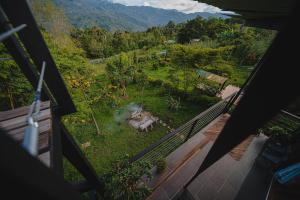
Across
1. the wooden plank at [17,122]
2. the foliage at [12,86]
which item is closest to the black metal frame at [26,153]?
the wooden plank at [17,122]

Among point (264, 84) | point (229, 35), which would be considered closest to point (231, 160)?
point (264, 84)

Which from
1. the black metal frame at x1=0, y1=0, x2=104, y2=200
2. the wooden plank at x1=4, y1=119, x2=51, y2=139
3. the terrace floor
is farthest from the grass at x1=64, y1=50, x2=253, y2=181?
the wooden plank at x1=4, y1=119, x2=51, y2=139

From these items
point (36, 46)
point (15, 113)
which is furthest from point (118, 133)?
point (36, 46)

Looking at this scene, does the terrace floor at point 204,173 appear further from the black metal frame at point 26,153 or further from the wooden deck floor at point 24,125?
the wooden deck floor at point 24,125

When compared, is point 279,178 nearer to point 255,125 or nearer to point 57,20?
point 255,125

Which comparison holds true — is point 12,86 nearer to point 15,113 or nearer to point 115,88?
point 15,113

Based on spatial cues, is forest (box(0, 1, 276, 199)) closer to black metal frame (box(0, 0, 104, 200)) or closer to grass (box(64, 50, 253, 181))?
grass (box(64, 50, 253, 181))

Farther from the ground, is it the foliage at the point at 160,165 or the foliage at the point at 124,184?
the foliage at the point at 124,184
